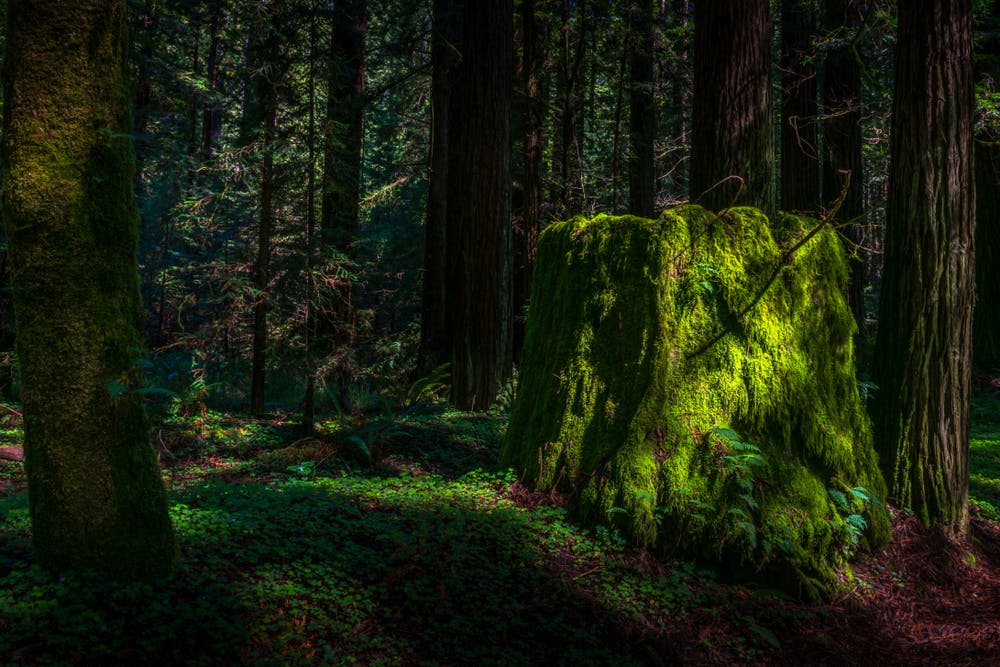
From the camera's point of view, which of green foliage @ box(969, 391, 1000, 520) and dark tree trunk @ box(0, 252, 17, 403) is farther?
dark tree trunk @ box(0, 252, 17, 403)

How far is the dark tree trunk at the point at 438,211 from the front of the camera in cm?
1176

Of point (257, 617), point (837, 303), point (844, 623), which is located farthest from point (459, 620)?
point (837, 303)

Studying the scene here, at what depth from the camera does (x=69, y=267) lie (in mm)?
2484

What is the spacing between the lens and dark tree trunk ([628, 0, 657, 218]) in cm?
1306

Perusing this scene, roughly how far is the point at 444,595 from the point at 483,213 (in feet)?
22.5

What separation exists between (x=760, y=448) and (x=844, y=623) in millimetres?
1137

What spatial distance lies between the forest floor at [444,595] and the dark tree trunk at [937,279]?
1.34 feet

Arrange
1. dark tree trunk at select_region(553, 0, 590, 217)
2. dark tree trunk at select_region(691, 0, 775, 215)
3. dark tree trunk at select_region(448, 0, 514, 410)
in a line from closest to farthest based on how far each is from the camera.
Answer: dark tree trunk at select_region(691, 0, 775, 215) < dark tree trunk at select_region(448, 0, 514, 410) < dark tree trunk at select_region(553, 0, 590, 217)

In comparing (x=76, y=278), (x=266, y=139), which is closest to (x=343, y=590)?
(x=76, y=278)

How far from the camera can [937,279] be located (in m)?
4.66

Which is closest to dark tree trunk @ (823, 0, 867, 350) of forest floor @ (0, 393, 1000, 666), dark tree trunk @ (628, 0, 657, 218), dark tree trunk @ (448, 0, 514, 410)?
dark tree trunk @ (628, 0, 657, 218)

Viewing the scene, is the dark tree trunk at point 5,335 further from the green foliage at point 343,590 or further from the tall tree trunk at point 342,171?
the green foliage at point 343,590

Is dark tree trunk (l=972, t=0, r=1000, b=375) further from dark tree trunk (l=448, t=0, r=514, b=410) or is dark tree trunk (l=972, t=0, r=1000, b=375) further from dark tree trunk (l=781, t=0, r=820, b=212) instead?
dark tree trunk (l=448, t=0, r=514, b=410)

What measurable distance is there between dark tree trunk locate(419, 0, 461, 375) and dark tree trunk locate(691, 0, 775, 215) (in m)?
6.96
